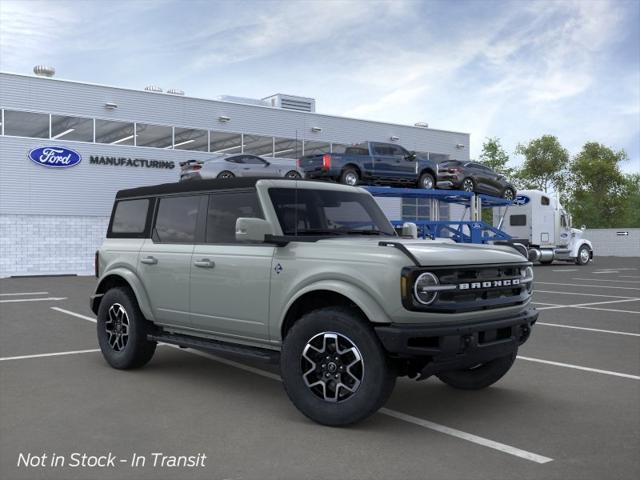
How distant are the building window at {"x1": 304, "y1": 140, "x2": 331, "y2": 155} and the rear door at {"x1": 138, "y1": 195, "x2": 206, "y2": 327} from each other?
27.4 m

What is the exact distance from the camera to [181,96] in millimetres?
A: 30328

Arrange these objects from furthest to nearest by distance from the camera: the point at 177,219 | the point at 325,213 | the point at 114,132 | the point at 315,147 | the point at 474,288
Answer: the point at 315,147 → the point at 114,132 → the point at 177,219 → the point at 325,213 → the point at 474,288

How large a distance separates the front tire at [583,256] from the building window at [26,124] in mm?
25207

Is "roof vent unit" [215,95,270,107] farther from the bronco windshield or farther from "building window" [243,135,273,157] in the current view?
the bronco windshield

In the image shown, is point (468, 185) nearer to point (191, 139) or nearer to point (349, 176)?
point (349, 176)

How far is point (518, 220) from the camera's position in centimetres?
3123

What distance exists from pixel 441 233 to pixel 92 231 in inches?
585

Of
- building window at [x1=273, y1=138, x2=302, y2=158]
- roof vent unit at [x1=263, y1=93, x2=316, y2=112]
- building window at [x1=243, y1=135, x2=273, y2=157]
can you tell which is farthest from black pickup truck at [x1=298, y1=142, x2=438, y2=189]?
roof vent unit at [x1=263, y1=93, x2=316, y2=112]

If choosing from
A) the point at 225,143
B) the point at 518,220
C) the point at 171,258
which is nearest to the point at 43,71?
the point at 225,143

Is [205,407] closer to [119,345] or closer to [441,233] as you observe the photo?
[119,345]

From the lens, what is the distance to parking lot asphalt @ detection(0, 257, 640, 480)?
4086 mm

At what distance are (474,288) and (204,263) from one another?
2483 millimetres

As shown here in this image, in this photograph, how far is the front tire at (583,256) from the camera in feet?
108

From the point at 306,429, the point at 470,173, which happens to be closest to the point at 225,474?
the point at 306,429
